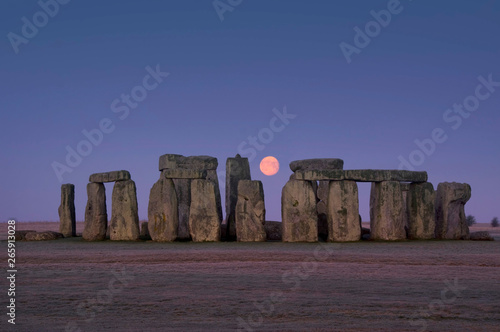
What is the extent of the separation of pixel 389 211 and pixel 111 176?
29.0 feet

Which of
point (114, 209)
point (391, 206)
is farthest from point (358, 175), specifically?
point (114, 209)

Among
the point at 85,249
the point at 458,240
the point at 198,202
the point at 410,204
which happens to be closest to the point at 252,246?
the point at 198,202

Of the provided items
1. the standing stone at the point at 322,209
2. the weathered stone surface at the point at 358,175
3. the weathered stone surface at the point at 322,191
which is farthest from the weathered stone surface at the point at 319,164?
the weathered stone surface at the point at 358,175

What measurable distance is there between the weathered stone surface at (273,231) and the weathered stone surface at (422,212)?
4.23 m

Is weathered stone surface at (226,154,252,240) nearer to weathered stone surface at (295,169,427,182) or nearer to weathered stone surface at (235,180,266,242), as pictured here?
weathered stone surface at (235,180,266,242)

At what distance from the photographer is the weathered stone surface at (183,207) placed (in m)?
19.1

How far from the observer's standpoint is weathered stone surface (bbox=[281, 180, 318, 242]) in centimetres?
1673

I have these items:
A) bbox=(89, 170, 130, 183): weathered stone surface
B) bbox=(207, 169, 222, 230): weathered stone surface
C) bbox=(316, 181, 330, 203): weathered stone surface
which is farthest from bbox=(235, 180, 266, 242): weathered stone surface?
bbox=(316, 181, 330, 203): weathered stone surface

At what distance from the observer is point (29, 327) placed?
6.06m

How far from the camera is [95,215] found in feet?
62.1

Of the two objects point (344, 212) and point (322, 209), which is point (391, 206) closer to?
point (344, 212)

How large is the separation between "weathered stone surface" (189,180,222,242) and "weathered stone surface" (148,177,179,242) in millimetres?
656

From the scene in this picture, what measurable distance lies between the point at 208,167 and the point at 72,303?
44.5 feet

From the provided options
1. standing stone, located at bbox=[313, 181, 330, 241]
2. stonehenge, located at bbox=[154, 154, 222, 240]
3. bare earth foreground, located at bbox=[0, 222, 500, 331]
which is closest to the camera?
bare earth foreground, located at bbox=[0, 222, 500, 331]
